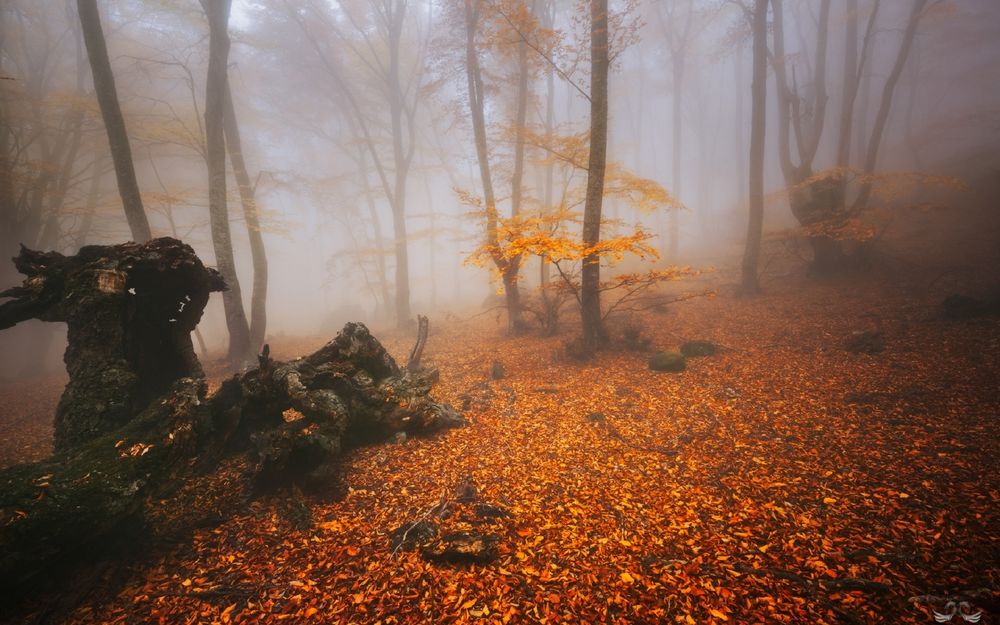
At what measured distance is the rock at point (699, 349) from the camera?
352 inches

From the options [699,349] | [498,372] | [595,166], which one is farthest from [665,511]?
[595,166]

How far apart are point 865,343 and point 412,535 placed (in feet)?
33.6

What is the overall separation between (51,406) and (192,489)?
31.7ft

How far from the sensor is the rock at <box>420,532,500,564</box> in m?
3.60

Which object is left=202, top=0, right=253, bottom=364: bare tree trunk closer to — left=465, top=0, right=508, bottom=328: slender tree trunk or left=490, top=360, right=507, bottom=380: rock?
left=465, top=0, right=508, bottom=328: slender tree trunk

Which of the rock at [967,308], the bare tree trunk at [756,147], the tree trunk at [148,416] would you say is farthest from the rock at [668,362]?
the bare tree trunk at [756,147]

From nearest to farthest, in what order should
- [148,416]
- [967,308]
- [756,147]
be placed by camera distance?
1. [148,416]
2. [967,308]
3. [756,147]

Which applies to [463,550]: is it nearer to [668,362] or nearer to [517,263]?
[668,362]

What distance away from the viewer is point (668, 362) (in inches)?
327

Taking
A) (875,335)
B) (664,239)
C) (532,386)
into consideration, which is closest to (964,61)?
(664,239)

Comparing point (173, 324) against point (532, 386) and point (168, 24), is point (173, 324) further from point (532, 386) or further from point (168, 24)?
point (168, 24)

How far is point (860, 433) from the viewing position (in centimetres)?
523

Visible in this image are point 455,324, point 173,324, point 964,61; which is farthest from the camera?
point 964,61

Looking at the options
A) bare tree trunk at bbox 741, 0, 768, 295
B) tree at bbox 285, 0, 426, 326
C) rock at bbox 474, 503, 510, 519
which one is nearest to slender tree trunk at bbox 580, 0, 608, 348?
rock at bbox 474, 503, 510, 519
